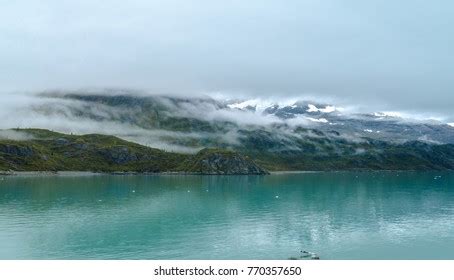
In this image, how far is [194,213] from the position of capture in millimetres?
155375

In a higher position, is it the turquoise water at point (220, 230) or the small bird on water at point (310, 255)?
the small bird on water at point (310, 255)

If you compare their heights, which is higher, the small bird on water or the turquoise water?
the small bird on water

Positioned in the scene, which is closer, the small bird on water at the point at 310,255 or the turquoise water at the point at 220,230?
the small bird on water at the point at 310,255

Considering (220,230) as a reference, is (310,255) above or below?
above

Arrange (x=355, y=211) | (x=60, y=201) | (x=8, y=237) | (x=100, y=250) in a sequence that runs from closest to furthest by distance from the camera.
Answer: (x=100, y=250) → (x=8, y=237) → (x=355, y=211) → (x=60, y=201)

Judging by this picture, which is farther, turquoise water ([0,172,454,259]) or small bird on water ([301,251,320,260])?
turquoise water ([0,172,454,259])

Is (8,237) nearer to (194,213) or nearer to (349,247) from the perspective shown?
(194,213)

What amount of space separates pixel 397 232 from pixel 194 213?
67513 mm

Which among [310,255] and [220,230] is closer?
[310,255]
